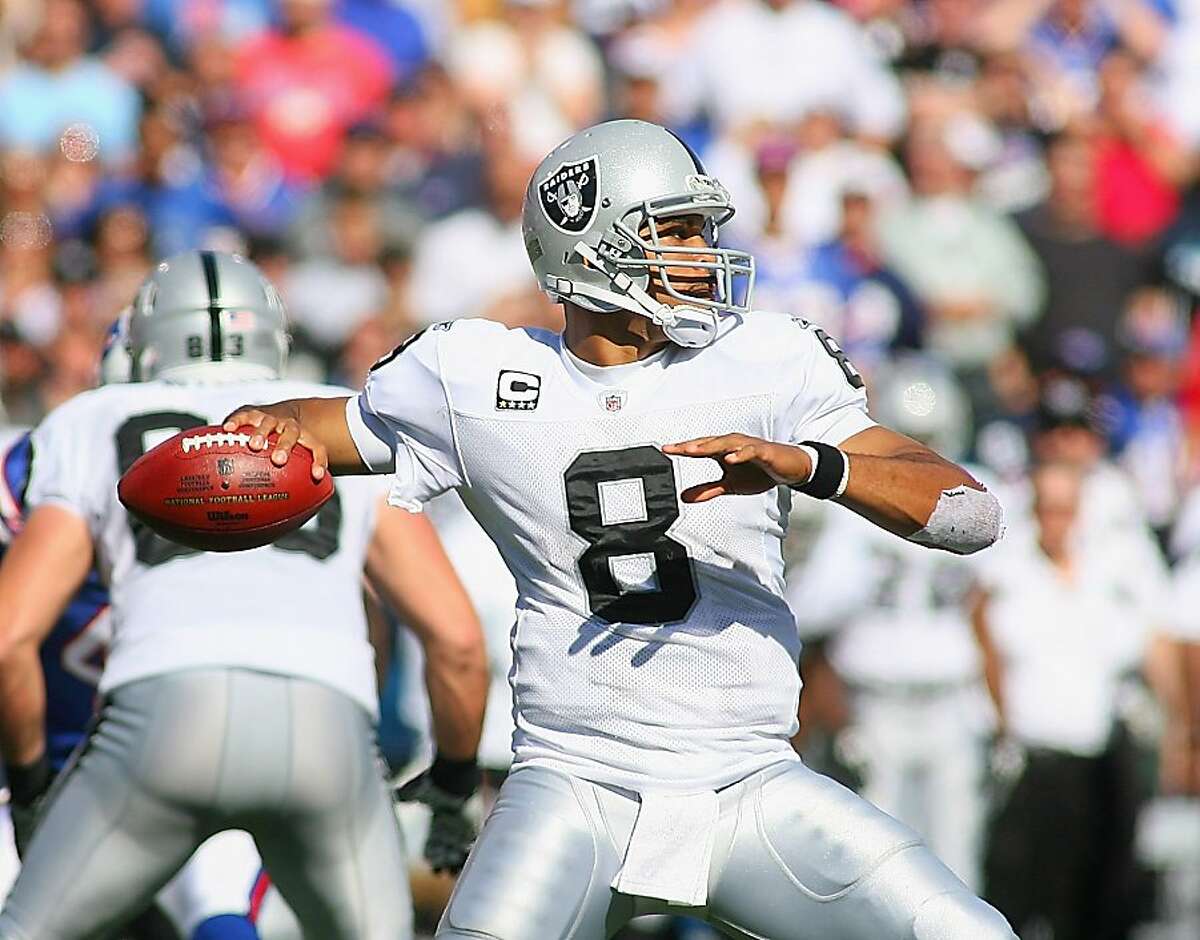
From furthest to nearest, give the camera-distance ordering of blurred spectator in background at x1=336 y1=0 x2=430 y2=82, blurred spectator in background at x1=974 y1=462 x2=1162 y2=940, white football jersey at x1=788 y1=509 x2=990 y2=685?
blurred spectator in background at x1=336 y1=0 x2=430 y2=82
white football jersey at x1=788 y1=509 x2=990 y2=685
blurred spectator in background at x1=974 y1=462 x2=1162 y2=940

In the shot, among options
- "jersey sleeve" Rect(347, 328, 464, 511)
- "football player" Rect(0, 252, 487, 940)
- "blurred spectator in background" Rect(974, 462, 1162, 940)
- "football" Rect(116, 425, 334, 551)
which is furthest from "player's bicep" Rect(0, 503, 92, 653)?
"blurred spectator in background" Rect(974, 462, 1162, 940)

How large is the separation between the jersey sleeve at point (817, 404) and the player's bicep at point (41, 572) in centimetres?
142

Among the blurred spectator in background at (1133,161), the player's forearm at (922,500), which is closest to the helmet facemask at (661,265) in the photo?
the player's forearm at (922,500)

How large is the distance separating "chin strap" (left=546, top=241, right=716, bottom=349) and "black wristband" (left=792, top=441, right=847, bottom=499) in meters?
0.36

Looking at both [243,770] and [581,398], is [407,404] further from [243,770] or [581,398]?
[243,770]

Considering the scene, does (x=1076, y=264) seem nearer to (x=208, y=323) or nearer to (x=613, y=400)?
(x=208, y=323)

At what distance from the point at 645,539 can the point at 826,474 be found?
370mm

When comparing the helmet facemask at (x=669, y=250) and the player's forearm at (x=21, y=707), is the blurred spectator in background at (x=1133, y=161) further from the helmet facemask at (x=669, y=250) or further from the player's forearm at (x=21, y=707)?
the player's forearm at (x=21, y=707)

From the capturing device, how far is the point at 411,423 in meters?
3.45

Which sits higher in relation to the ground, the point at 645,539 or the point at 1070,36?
the point at 645,539

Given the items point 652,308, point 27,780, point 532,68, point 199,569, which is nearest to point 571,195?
point 652,308

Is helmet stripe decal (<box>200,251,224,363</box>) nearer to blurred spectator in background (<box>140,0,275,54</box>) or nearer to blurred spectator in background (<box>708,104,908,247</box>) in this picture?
blurred spectator in background (<box>708,104,908,247</box>)

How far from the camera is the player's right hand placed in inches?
131

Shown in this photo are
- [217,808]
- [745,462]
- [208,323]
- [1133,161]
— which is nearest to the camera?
[745,462]
